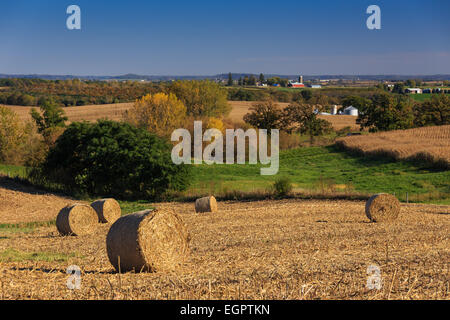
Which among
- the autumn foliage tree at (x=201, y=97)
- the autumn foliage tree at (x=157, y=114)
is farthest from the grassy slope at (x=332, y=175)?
the autumn foliage tree at (x=201, y=97)

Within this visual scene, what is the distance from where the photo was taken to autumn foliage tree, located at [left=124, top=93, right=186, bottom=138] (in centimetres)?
6644

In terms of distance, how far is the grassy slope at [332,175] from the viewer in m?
36.7

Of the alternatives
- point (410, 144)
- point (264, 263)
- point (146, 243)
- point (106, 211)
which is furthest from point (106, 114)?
point (264, 263)

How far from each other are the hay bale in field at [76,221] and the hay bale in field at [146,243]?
8366 mm

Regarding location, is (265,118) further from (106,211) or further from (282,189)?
(106,211)

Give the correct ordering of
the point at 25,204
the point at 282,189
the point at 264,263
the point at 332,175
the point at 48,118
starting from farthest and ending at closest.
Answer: the point at 48,118, the point at 332,175, the point at 282,189, the point at 25,204, the point at 264,263

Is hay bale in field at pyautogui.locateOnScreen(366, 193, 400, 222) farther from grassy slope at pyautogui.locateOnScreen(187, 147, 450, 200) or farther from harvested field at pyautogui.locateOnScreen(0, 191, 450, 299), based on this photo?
grassy slope at pyautogui.locateOnScreen(187, 147, 450, 200)

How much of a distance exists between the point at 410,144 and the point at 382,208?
38.0 m

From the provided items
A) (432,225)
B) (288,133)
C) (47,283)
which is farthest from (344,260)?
(288,133)

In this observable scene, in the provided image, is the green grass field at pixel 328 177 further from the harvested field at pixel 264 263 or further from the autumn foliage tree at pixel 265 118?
the harvested field at pixel 264 263

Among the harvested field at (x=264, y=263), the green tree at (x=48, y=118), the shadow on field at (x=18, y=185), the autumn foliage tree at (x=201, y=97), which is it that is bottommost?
the shadow on field at (x=18, y=185)

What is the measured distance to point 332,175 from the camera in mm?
46656

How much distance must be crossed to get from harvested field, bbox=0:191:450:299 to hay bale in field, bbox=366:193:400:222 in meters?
0.41

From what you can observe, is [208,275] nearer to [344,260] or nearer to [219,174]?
[344,260]
